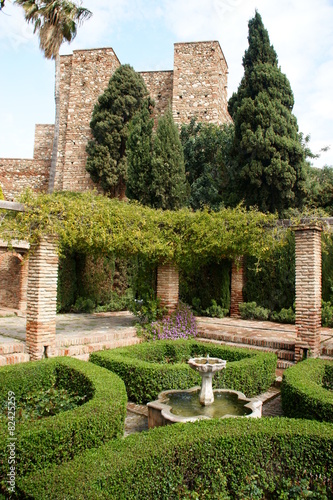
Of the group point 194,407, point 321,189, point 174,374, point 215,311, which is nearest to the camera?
point 194,407

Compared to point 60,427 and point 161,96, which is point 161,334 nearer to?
point 60,427

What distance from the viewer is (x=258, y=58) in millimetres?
13945

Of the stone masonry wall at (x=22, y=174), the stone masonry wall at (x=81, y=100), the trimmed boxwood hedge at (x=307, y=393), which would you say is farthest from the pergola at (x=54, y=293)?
the stone masonry wall at (x=22, y=174)

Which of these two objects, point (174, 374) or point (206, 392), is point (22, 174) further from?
point (206, 392)

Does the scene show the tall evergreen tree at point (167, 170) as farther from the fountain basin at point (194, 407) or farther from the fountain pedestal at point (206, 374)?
the fountain pedestal at point (206, 374)

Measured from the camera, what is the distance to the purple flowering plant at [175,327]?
8.87m

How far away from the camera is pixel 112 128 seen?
1873 centimetres

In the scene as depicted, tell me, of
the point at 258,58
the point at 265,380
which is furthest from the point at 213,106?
the point at 265,380

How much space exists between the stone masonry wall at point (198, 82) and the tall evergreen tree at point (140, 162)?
4.17m

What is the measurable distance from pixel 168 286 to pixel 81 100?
14593 millimetres

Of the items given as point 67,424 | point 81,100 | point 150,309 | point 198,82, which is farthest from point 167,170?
point 67,424

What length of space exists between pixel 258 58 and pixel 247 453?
13800 millimetres

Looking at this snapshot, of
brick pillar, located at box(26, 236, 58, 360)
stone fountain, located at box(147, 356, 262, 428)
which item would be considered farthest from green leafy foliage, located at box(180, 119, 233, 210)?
stone fountain, located at box(147, 356, 262, 428)

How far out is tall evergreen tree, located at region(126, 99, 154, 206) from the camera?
15.1 m
